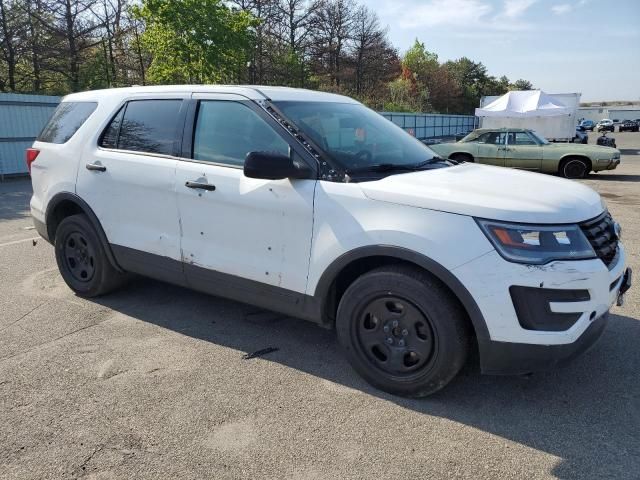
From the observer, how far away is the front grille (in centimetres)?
279

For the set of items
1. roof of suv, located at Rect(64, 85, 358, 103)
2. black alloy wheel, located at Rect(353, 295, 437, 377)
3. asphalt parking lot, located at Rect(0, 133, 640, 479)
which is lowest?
asphalt parking lot, located at Rect(0, 133, 640, 479)

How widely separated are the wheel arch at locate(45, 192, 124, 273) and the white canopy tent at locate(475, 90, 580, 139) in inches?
778

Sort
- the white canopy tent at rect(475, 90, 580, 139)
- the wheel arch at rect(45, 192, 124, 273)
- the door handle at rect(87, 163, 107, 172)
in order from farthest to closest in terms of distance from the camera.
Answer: the white canopy tent at rect(475, 90, 580, 139), the wheel arch at rect(45, 192, 124, 273), the door handle at rect(87, 163, 107, 172)

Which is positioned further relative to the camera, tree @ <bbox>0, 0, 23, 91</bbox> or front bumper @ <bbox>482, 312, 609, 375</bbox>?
tree @ <bbox>0, 0, 23, 91</bbox>

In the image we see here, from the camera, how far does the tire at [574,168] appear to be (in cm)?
1415

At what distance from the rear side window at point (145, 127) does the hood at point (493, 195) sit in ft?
5.80

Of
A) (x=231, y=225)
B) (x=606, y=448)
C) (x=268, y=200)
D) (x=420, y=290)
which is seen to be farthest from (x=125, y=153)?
(x=606, y=448)

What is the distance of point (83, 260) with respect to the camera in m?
4.70

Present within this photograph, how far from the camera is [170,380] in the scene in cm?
328

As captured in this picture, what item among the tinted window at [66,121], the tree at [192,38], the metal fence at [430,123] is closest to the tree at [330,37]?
the metal fence at [430,123]

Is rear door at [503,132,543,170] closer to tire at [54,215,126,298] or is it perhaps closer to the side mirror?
tire at [54,215,126,298]

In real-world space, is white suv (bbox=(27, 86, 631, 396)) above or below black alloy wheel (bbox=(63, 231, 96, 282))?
above

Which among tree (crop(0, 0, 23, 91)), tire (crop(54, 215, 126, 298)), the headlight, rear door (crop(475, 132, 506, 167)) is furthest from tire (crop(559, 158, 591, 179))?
tree (crop(0, 0, 23, 91))

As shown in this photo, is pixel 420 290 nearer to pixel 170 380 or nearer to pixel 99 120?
pixel 170 380
